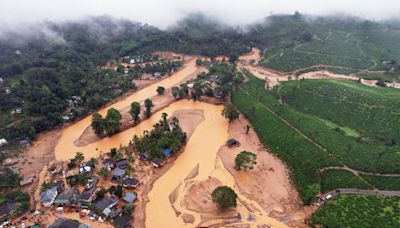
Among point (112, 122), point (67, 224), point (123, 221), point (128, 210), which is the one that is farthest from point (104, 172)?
point (112, 122)

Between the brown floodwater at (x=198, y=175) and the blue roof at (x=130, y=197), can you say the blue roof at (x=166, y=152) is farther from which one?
the blue roof at (x=130, y=197)

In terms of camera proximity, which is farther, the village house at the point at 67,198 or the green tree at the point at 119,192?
the green tree at the point at 119,192

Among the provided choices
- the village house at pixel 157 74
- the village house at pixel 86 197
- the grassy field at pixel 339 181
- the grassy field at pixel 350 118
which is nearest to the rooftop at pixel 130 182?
the village house at pixel 86 197

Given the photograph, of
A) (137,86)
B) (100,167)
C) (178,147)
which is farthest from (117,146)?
(137,86)

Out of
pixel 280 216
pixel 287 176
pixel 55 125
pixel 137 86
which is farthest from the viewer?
pixel 137 86

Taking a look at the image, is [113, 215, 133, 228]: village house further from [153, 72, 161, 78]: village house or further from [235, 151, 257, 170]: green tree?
[153, 72, 161, 78]: village house

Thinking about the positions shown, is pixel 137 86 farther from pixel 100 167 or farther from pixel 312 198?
pixel 312 198

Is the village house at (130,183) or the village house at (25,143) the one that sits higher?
the village house at (25,143)
